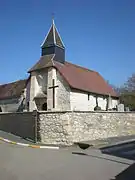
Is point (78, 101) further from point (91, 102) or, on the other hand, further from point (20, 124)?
point (20, 124)

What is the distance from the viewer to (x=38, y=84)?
100ft

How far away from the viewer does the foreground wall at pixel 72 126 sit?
52.4 feet

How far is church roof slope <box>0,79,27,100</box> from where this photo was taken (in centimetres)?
3476

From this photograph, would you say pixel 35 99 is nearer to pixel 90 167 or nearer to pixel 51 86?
pixel 51 86

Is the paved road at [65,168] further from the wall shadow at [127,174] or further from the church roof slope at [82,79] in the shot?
the church roof slope at [82,79]

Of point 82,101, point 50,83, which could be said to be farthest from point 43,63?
point 82,101

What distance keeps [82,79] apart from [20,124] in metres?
13.8

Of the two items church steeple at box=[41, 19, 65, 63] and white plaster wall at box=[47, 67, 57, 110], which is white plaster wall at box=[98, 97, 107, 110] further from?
church steeple at box=[41, 19, 65, 63]

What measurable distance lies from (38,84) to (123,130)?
13678 millimetres

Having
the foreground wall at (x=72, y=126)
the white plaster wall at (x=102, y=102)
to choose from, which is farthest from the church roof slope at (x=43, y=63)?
the foreground wall at (x=72, y=126)

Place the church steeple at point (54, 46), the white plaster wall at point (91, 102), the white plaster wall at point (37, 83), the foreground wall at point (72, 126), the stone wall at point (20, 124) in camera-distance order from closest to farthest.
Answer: the foreground wall at point (72, 126) < the stone wall at point (20, 124) < the white plaster wall at point (91, 102) < the white plaster wall at point (37, 83) < the church steeple at point (54, 46)

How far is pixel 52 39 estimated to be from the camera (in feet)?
100

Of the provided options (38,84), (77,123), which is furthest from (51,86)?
(77,123)

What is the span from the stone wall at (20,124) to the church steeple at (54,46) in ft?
38.4
